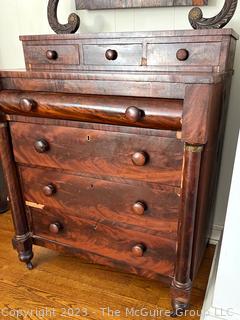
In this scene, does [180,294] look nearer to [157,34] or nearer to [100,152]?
[100,152]

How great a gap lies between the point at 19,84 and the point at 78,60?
11.3 inches

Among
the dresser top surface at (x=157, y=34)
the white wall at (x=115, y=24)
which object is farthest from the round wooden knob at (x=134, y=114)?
the white wall at (x=115, y=24)

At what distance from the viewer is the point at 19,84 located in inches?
39.7

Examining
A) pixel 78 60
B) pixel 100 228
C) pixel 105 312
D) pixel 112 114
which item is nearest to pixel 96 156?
pixel 112 114

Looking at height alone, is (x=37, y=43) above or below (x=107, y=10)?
below

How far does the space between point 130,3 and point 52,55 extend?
45 centimetres

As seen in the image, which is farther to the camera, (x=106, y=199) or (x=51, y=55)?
(x=51, y=55)

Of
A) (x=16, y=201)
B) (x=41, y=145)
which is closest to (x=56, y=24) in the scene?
(x=41, y=145)

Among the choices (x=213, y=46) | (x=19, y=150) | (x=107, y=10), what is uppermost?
(x=107, y=10)

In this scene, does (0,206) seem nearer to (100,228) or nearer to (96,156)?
(100,228)

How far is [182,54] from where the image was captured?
3.21 ft

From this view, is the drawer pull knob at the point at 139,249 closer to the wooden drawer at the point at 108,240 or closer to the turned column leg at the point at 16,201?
the wooden drawer at the point at 108,240

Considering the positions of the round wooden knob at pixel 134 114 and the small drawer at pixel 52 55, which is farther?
the small drawer at pixel 52 55

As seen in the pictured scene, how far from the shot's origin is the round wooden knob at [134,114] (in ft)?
2.68
